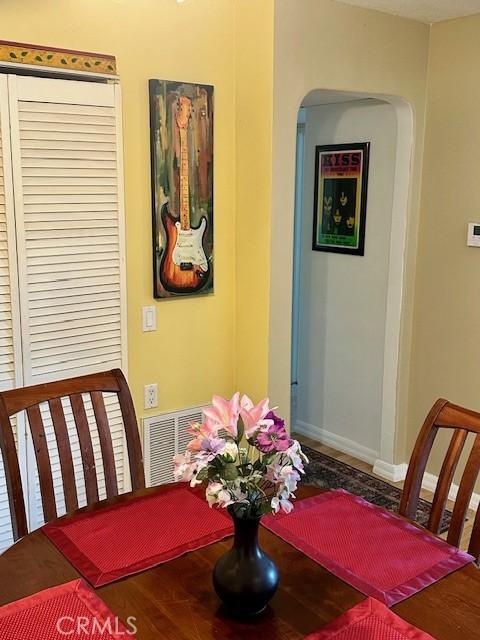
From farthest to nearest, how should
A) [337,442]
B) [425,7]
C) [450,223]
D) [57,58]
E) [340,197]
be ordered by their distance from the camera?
[337,442] < [340,197] < [450,223] < [425,7] < [57,58]

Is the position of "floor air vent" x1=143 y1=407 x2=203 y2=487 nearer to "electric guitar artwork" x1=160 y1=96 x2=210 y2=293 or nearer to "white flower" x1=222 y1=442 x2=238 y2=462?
"electric guitar artwork" x1=160 y1=96 x2=210 y2=293

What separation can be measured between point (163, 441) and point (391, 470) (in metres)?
1.44

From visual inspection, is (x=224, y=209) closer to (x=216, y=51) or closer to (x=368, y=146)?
(x=216, y=51)

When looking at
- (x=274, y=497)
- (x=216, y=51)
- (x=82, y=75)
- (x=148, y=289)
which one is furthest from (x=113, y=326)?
(x=274, y=497)

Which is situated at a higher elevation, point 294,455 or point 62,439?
point 294,455

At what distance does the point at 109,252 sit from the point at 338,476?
1.96 metres

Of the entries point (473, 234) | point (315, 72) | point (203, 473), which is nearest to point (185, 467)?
point (203, 473)

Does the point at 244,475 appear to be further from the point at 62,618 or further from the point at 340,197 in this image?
the point at 340,197

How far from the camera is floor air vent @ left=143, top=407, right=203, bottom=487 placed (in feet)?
10.5

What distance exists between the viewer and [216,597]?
1.45 meters

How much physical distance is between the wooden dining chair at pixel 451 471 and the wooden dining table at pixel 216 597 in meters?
0.25

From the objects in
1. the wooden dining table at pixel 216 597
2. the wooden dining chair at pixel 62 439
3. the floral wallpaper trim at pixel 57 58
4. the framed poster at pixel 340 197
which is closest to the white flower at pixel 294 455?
the wooden dining table at pixel 216 597

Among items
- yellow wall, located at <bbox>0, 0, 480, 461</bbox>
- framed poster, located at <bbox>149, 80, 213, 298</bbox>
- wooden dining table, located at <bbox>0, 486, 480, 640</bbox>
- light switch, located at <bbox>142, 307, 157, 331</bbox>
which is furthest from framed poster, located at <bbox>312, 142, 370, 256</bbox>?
wooden dining table, located at <bbox>0, 486, 480, 640</bbox>

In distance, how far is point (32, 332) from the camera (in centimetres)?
272
